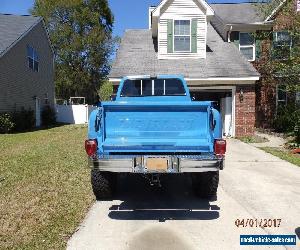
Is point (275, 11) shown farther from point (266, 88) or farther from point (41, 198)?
point (41, 198)

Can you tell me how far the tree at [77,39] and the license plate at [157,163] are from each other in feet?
139

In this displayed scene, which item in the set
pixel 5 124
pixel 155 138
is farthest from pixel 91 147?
pixel 5 124

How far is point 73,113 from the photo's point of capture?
31.7 metres

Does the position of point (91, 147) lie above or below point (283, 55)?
below

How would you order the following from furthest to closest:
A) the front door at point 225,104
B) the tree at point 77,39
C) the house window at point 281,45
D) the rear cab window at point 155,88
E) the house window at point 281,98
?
1. the tree at point 77,39
2. the house window at point 281,98
3. the house window at point 281,45
4. the front door at point 225,104
5. the rear cab window at point 155,88

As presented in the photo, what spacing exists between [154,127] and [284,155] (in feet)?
23.7

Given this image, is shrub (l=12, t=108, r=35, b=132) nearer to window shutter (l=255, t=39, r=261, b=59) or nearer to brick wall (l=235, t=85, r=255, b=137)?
brick wall (l=235, t=85, r=255, b=137)

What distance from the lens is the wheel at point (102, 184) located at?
625 centimetres

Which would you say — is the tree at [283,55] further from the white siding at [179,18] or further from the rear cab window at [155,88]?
the rear cab window at [155,88]

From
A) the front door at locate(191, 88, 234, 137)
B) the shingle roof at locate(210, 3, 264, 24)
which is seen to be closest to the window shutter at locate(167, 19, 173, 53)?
the front door at locate(191, 88, 234, 137)

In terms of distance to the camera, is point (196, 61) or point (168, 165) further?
point (196, 61)

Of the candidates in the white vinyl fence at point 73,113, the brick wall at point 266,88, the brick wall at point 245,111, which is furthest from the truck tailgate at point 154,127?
the white vinyl fence at point 73,113

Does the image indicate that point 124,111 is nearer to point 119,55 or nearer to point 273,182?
point 273,182

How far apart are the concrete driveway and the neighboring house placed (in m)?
15.1
